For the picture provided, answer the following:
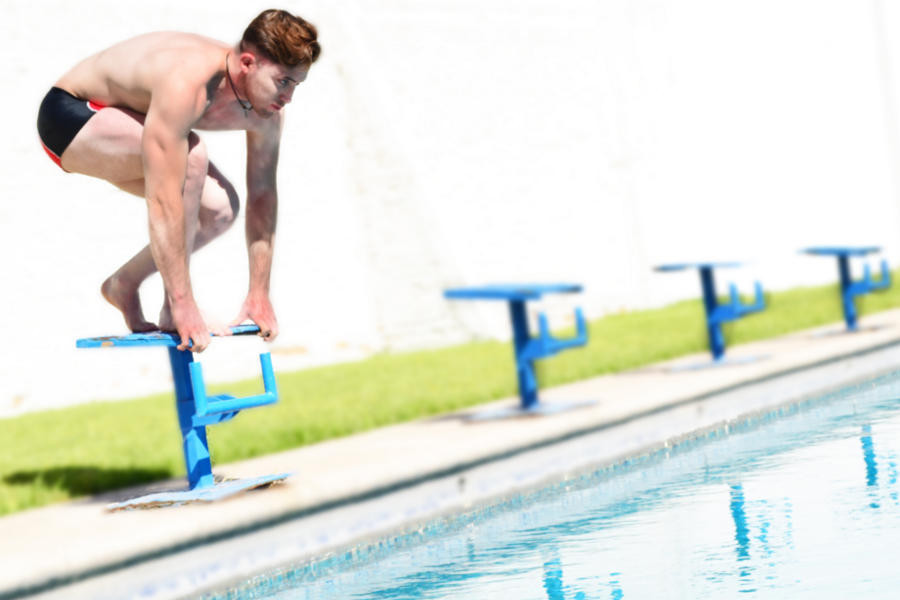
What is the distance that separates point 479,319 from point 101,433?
5.53 m

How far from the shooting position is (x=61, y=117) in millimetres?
4410

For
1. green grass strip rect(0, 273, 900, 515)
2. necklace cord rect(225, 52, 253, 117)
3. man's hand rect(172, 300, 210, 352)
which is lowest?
green grass strip rect(0, 273, 900, 515)

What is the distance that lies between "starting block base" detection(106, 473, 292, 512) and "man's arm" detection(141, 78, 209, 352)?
579mm

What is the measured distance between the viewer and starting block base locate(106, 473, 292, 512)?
4684 millimetres

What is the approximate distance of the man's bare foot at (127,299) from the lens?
4738 mm

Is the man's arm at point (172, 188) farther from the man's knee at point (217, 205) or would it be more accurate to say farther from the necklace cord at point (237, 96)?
the man's knee at point (217, 205)

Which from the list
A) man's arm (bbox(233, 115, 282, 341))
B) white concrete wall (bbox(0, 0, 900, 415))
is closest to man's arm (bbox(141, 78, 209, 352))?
man's arm (bbox(233, 115, 282, 341))

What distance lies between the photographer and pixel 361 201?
13.6m

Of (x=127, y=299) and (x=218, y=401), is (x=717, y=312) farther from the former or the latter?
(x=127, y=299)

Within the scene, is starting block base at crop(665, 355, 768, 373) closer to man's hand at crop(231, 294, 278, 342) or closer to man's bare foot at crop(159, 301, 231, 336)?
man's hand at crop(231, 294, 278, 342)

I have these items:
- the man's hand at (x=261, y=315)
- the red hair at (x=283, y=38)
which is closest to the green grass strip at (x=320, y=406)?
the man's hand at (x=261, y=315)

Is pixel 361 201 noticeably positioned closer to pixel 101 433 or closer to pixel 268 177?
pixel 101 433

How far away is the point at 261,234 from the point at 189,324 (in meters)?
0.49

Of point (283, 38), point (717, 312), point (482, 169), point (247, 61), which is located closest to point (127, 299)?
point (247, 61)
